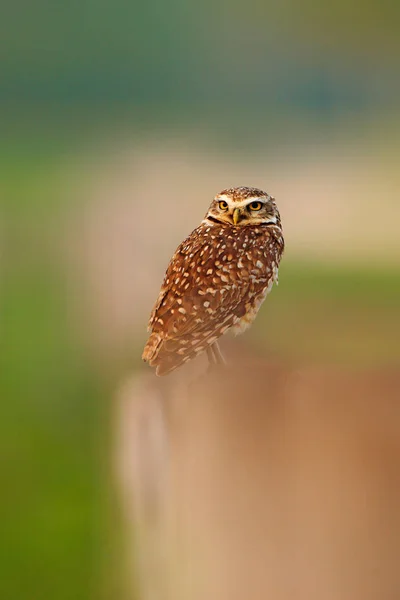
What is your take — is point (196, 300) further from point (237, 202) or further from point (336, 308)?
point (336, 308)

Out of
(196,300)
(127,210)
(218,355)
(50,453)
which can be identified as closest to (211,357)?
(218,355)

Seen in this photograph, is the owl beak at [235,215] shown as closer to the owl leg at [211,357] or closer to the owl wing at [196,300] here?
the owl wing at [196,300]

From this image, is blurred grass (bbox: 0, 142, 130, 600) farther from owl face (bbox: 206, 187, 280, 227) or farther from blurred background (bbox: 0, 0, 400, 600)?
owl face (bbox: 206, 187, 280, 227)

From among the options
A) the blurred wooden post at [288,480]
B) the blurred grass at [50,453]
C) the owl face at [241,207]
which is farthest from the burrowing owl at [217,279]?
the blurred grass at [50,453]

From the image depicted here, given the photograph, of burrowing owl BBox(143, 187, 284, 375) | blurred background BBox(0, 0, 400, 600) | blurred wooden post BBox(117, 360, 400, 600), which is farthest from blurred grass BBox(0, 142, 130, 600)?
blurred wooden post BBox(117, 360, 400, 600)

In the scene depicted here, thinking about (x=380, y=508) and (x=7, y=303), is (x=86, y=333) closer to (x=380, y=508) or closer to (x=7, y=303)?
(x=7, y=303)

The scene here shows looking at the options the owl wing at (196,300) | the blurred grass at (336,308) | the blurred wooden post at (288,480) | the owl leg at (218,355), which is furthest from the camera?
the blurred grass at (336,308)

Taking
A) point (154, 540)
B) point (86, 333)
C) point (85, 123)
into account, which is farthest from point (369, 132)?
point (154, 540)
